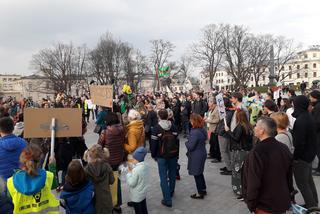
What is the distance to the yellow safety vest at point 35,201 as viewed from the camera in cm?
309

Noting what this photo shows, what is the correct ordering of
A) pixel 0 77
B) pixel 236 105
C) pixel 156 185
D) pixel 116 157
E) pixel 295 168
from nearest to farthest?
1. pixel 295 168
2. pixel 116 157
3. pixel 156 185
4. pixel 236 105
5. pixel 0 77

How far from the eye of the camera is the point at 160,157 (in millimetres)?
5426

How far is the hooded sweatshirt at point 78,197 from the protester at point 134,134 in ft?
5.75

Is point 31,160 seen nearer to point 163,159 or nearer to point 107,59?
point 163,159

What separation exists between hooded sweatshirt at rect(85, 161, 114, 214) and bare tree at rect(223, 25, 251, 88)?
51.8 meters

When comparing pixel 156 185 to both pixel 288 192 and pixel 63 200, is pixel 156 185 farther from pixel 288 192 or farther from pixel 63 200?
pixel 288 192

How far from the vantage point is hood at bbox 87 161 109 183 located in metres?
3.80

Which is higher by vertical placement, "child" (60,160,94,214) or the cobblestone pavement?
"child" (60,160,94,214)

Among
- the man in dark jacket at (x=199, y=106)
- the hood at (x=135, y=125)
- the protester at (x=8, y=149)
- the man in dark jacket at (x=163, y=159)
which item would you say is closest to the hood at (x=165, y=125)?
the man in dark jacket at (x=163, y=159)

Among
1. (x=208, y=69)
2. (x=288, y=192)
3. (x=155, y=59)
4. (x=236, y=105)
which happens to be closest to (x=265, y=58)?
(x=208, y=69)

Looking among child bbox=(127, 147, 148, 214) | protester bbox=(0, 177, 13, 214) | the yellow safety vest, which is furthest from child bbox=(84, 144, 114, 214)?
protester bbox=(0, 177, 13, 214)

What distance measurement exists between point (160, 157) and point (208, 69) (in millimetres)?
52046

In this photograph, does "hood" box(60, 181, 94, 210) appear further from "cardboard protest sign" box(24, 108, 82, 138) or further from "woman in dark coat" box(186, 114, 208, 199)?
"woman in dark coat" box(186, 114, 208, 199)

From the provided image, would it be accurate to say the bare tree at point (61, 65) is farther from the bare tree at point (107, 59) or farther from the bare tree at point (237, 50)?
the bare tree at point (237, 50)
